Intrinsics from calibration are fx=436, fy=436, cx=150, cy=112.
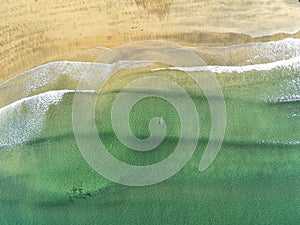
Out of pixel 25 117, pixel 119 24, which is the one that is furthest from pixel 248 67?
pixel 25 117

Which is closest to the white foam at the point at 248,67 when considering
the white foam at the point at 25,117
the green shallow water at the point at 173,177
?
the green shallow water at the point at 173,177

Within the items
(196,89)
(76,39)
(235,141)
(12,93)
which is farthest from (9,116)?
(235,141)

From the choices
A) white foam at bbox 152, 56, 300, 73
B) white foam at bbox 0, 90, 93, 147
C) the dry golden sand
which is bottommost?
white foam at bbox 0, 90, 93, 147

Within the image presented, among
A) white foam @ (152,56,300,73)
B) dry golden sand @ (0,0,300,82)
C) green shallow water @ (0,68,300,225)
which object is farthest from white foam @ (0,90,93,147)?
white foam @ (152,56,300,73)

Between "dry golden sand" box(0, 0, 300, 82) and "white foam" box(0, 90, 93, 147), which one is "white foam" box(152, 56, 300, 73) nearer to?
"dry golden sand" box(0, 0, 300, 82)

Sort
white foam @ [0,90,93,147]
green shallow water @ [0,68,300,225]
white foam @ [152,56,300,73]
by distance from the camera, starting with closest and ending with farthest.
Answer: green shallow water @ [0,68,300,225] < white foam @ [0,90,93,147] < white foam @ [152,56,300,73]

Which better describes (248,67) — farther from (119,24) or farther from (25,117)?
(25,117)

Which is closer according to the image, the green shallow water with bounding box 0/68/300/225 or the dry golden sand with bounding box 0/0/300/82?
the green shallow water with bounding box 0/68/300/225
